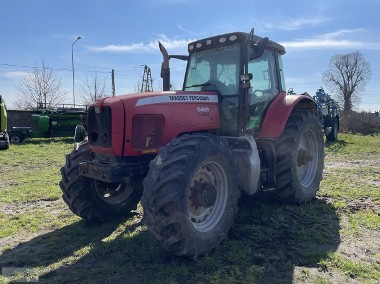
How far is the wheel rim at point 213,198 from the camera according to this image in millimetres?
4004

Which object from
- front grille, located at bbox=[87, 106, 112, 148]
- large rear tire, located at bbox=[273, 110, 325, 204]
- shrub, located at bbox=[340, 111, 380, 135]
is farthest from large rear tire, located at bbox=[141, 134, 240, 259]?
shrub, located at bbox=[340, 111, 380, 135]

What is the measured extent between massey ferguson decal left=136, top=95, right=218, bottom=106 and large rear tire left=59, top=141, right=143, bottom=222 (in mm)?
1015

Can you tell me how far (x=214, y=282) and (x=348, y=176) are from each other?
5.84m

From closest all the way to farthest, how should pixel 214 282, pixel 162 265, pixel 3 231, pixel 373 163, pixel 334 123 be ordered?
pixel 214 282 → pixel 162 265 → pixel 3 231 → pixel 373 163 → pixel 334 123

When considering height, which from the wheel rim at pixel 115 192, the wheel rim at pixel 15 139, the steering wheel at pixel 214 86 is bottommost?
the wheel rim at pixel 115 192

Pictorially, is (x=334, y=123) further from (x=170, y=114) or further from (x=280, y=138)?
(x=170, y=114)

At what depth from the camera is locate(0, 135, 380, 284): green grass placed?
350 cm

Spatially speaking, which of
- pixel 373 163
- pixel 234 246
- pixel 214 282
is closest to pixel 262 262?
pixel 234 246

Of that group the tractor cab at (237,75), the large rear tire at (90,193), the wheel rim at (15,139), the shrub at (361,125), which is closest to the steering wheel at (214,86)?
the tractor cab at (237,75)

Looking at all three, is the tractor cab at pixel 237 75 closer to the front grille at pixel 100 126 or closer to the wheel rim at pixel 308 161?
the wheel rim at pixel 308 161

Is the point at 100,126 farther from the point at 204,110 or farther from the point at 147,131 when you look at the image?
the point at 204,110

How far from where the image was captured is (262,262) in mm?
3758

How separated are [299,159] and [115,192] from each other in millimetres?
3010

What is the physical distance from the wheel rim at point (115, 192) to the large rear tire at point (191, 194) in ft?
4.92
